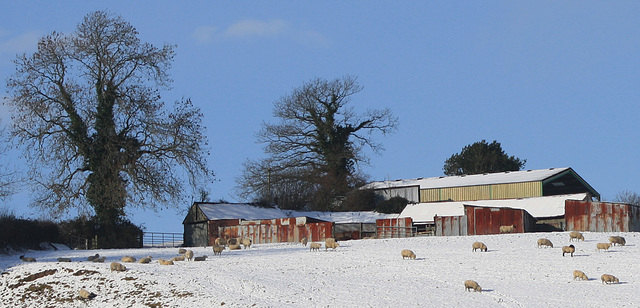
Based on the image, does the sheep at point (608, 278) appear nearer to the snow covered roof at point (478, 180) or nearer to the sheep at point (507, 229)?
the sheep at point (507, 229)

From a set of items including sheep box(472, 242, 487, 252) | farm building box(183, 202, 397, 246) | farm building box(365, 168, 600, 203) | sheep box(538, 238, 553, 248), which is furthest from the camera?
farm building box(365, 168, 600, 203)

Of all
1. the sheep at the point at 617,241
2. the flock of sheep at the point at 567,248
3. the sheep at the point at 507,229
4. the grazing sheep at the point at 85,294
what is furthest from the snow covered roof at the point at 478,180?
the grazing sheep at the point at 85,294

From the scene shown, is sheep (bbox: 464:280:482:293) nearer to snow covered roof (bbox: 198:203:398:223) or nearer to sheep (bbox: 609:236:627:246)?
sheep (bbox: 609:236:627:246)

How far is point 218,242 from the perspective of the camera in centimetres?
5097

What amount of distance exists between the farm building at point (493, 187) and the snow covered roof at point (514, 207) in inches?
314

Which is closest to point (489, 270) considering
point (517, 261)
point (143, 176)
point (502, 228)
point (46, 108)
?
point (517, 261)

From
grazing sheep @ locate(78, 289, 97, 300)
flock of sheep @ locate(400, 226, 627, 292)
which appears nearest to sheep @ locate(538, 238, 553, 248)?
flock of sheep @ locate(400, 226, 627, 292)

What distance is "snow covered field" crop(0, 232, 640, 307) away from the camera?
28688 millimetres

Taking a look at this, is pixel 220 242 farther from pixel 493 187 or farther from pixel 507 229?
pixel 493 187

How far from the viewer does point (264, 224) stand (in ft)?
197

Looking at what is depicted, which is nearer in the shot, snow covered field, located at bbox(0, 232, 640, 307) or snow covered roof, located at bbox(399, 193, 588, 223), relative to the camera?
snow covered field, located at bbox(0, 232, 640, 307)

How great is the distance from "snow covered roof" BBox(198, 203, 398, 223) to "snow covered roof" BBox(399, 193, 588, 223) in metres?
5.83

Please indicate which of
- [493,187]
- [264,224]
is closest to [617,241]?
[264,224]

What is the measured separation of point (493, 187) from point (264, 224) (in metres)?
27.2
